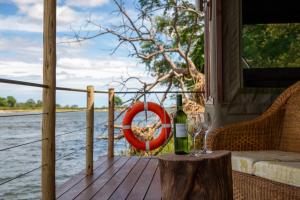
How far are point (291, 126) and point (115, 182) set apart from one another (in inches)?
55.8

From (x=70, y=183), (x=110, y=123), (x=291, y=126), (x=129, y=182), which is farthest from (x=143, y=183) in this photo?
(x=110, y=123)

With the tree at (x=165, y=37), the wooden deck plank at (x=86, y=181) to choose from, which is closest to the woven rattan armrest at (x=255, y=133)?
the wooden deck plank at (x=86, y=181)

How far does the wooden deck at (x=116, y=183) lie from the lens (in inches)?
107

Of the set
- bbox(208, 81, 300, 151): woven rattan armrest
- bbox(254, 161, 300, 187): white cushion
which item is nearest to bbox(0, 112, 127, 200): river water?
bbox(208, 81, 300, 151): woven rattan armrest

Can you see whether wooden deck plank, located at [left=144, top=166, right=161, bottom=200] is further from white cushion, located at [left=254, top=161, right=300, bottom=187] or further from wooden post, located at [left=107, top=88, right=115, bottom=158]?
wooden post, located at [left=107, top=88, right=115, bottom=158]

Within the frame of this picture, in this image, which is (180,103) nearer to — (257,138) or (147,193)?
(257,138)

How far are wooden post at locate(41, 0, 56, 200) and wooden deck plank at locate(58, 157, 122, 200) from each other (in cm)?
33

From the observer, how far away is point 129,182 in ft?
10.3

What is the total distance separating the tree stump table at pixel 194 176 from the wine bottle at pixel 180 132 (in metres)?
0.10

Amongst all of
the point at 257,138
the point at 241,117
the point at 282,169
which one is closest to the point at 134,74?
the point at 241,117

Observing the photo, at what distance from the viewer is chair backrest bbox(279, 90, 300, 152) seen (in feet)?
7.92

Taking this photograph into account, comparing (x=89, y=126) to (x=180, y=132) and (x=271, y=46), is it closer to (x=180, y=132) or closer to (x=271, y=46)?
(x=180, y=132)

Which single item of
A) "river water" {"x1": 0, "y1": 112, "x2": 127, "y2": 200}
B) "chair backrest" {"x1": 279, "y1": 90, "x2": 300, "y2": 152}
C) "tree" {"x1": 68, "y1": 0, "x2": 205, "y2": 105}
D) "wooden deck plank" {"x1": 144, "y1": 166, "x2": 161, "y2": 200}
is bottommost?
"river water" {"x1": 0, "y1": 112, "x2": 127, "y2": 200}

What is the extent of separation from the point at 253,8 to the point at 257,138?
8.59 feet
